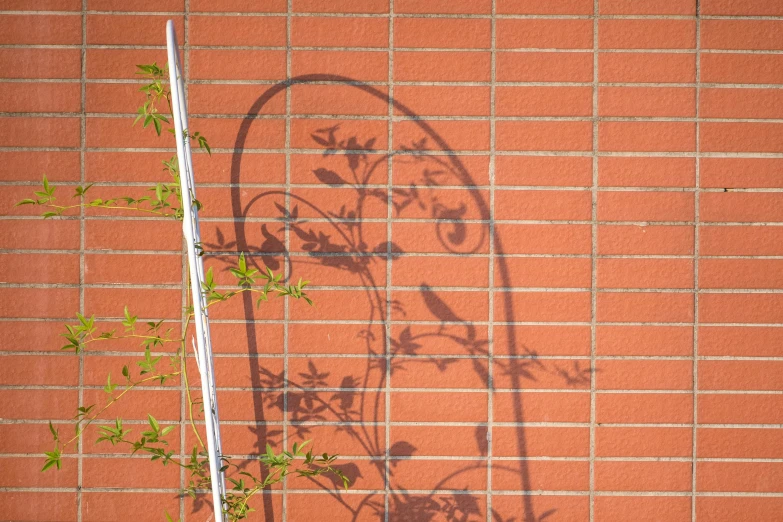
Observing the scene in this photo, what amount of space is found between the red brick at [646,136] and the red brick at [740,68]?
0.21 metres

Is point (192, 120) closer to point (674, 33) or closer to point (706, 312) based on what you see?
point (674, 33)

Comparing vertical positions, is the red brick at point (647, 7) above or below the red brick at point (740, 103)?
above

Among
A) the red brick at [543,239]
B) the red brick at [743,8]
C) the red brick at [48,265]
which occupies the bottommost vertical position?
the red brick at [48,265]

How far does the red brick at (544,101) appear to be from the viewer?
2.25 metres

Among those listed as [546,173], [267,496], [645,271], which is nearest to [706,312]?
[645,271]

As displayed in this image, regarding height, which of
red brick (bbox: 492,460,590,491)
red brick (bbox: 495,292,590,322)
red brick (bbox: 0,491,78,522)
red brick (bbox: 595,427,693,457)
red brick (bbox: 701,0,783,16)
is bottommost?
red brick (bbox: 0,491,78,522)

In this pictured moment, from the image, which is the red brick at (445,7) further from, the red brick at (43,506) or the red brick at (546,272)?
the red brick at (43,506)

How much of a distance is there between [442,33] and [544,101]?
45cm

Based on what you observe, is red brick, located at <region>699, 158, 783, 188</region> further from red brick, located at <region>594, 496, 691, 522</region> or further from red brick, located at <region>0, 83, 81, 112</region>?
red brick, located at <region>0, 83, 81, 112</region>

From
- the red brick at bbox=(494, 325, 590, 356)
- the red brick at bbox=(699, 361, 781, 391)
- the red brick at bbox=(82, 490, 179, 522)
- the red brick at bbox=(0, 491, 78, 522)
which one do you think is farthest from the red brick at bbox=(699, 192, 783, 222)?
the red brick at bbox=(0, 491, 78, 522)

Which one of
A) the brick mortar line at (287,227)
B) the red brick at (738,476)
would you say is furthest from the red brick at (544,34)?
the red brick at (738,476)

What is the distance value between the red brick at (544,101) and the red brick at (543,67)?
38 millimetres

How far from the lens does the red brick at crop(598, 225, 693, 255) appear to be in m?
2.25

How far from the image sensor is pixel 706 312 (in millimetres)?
2256
